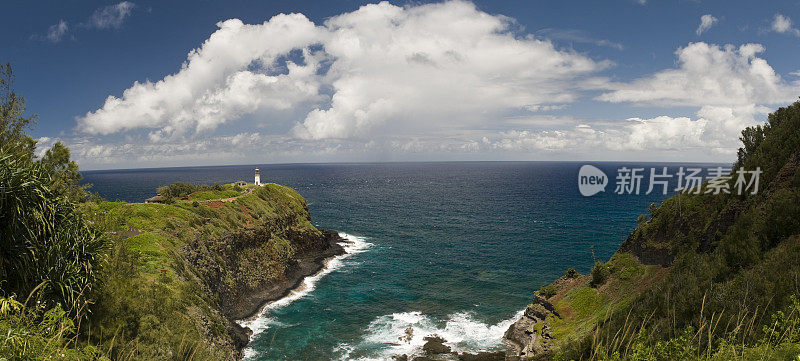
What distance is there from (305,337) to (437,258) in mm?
37480

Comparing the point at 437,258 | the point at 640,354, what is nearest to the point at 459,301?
the point at 437,258

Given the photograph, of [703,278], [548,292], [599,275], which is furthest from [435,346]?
[703,278]

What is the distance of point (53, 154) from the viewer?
30531mm

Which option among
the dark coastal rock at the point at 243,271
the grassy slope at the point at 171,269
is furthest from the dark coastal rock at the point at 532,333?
the dark coastal rock at the point at 243,271

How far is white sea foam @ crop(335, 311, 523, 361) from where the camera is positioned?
4131 cm

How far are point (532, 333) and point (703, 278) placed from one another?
18907mm

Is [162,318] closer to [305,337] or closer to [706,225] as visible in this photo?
[305,337]

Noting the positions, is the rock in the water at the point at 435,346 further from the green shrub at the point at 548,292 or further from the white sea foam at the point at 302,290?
the white sea foam at the point at 302,290

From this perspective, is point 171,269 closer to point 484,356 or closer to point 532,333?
point 484,356

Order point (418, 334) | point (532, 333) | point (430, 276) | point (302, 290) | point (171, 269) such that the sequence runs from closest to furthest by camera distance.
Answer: point (171, 269), point (532, 333), point (418, 334), point (302, 290), point (430, 276)

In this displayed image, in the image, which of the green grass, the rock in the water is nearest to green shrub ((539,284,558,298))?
the rock in the water

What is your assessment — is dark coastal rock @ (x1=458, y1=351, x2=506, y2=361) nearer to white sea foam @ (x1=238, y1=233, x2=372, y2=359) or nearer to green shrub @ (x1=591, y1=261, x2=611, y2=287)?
green shrub @ (x1=591, y1=261, x2=611, y2=287)

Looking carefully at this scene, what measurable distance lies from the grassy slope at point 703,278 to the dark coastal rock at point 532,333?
3.59ft

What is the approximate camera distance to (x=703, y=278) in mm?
27562
